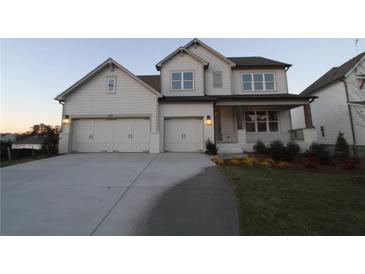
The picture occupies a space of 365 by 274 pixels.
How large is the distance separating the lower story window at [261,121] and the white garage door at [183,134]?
16.0ft

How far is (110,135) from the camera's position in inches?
464

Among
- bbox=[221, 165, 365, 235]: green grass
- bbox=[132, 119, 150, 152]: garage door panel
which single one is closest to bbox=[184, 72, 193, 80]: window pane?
bbox=[132, 119, 150, 152]: garage door panel

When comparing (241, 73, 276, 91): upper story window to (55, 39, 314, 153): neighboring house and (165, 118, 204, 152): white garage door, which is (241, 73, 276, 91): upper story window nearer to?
(55, 39, 314, 153): neighboring house

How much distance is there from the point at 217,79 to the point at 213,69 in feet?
3.22

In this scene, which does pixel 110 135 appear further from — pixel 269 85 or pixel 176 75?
pixel 269 85

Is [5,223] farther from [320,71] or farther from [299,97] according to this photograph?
[320,71]

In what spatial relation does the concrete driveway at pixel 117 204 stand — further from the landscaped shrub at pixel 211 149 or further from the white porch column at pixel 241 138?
the white porch column at pixel 241 138

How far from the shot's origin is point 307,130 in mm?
11453

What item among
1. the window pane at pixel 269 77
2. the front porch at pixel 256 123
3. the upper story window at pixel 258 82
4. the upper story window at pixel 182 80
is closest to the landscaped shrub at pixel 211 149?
the front porch at pixel 256 123

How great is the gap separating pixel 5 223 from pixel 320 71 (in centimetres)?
2650

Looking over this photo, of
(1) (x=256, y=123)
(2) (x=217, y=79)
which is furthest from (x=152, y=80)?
(1) (x=256, y=123)

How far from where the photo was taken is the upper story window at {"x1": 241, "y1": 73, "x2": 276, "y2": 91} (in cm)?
1417

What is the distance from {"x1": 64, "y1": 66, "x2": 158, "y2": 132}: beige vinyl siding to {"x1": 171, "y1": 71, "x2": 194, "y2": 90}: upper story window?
8.30ft

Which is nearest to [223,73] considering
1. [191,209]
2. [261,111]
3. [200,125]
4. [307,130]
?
[261,111]
